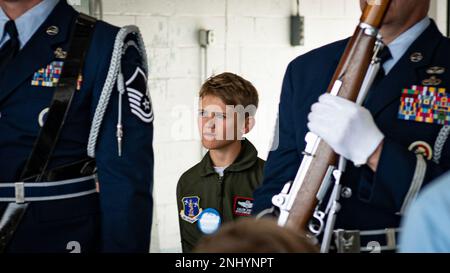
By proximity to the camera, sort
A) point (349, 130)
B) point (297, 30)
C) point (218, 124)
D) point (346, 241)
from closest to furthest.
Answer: point (349, 130) → point (346, 241) → point (218, 124) → point (297, 30)

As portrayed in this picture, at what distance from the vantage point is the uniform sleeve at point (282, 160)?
2.08 m

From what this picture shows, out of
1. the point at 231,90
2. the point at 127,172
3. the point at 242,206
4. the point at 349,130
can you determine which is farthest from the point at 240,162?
the point at 349,130

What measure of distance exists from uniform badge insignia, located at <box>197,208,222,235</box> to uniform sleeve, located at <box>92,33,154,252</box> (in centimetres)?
78

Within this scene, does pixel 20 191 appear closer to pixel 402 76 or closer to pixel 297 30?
pixel 402 76

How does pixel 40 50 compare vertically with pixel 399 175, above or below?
above

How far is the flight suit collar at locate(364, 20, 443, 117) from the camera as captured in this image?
1.95 meters

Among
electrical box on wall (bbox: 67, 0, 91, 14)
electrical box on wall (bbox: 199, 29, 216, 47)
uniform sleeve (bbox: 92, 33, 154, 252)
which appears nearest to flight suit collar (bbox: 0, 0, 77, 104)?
uniform sleeve (bbox: 92, 33, 154, 252)

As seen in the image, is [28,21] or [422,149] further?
[28,21]

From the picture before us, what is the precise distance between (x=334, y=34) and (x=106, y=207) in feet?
11.6

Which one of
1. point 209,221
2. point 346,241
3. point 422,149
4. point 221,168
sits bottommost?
point 209,221

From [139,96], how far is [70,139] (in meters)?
0.20

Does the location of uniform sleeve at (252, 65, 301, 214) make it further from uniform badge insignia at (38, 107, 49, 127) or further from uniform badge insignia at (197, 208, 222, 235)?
uniform badge insignia at (197, 208, 222, 235)

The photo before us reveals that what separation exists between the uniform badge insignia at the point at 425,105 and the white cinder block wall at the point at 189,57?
106 inches

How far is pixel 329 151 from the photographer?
6.03 ft
